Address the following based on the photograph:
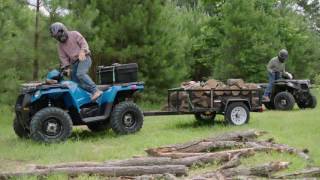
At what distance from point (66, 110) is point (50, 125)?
32.2 inches

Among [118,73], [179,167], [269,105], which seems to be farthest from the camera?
[269,105]

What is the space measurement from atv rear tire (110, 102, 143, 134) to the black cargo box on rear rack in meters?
0.49

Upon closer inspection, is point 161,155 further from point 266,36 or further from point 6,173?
point 266,36

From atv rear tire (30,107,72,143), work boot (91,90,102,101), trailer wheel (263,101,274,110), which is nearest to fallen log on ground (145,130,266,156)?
atv rear tire (30,107,72,143)

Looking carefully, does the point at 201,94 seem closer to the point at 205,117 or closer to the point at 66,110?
the point at 205,117

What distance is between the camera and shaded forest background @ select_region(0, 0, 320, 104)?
1430 cm

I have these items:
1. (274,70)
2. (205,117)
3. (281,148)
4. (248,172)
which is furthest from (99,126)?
(274,70)

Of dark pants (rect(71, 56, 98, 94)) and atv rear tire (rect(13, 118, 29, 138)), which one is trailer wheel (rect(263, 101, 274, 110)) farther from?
atv rear tire (rect(13, 118, 29, 138))

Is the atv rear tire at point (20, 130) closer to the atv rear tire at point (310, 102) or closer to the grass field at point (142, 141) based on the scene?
the grass field at point (142, 141)

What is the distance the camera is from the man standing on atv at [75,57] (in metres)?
10.4

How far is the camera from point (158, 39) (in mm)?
19062

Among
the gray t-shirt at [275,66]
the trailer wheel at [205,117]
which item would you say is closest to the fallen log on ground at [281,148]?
the trailer wheel at [205,117]

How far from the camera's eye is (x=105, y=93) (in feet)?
35.1

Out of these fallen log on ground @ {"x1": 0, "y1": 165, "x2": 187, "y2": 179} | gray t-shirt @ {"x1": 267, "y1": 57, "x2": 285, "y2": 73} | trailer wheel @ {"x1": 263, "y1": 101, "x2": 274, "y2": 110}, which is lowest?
fallen log on ground @ {"x1": 0, "y1": 165, "x2": 187, "y2": 179}
